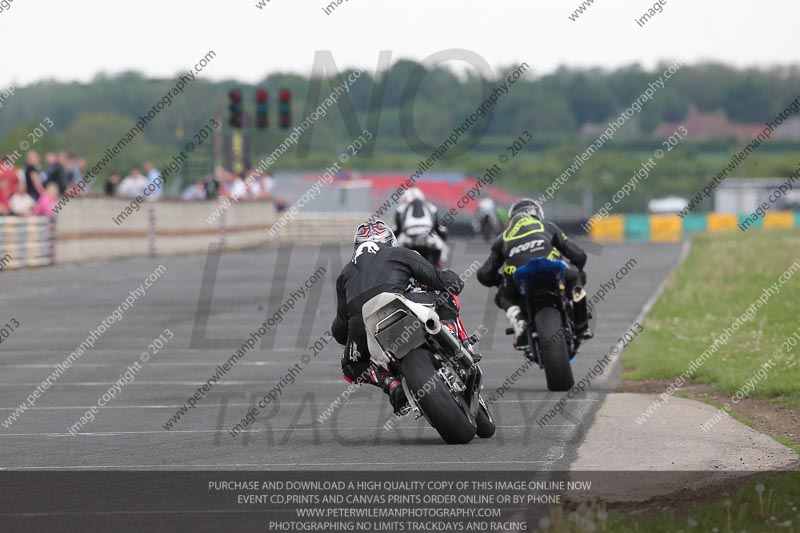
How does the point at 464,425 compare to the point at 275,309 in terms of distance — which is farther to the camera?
the point at 275,309

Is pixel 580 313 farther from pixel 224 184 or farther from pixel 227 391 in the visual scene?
pixel 224 184

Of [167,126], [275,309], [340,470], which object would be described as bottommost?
[167,126]

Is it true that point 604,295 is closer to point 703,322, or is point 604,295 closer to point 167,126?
point 703,322

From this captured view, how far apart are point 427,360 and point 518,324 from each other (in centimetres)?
345

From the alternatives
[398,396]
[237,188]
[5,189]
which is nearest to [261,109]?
[237,188]

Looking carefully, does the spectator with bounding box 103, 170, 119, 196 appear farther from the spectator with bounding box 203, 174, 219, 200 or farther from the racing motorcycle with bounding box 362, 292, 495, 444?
the racing motorcycle with bounding box 362, 292, 495, 444

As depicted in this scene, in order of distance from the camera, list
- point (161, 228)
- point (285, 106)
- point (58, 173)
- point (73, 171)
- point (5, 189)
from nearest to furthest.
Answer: point (5, 189)
point (58, 173)
point (73, 171)
point (161, 228)
point (285, 106)

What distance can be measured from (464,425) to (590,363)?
5358 millimetres

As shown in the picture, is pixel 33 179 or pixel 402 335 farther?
pixel 33 179

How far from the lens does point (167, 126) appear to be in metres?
112

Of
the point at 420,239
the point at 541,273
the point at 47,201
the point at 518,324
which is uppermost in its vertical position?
the point at 541,273

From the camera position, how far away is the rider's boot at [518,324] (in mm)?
12406

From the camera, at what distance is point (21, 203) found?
2867 centimetres

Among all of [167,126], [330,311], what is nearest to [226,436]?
[330,311]
